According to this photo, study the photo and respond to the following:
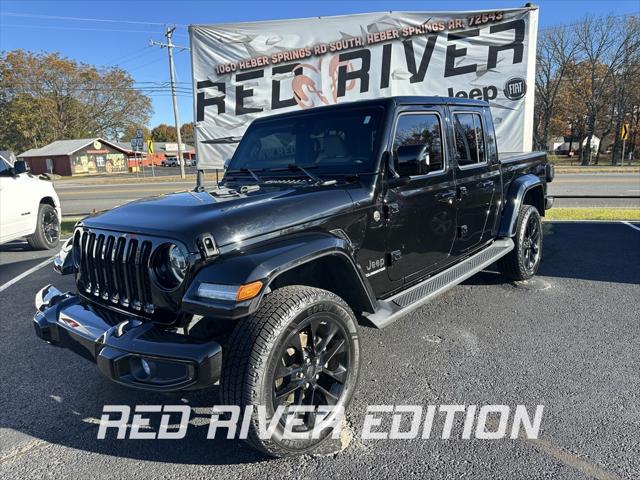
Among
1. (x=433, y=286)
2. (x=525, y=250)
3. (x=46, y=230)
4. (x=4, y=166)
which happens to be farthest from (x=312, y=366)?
(x=46, y=230)

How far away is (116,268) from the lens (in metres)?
2.76

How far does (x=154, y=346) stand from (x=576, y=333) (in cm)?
347

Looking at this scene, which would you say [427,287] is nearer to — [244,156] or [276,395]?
[276,395]

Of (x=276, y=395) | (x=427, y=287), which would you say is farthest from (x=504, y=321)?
(x=276, y=395)

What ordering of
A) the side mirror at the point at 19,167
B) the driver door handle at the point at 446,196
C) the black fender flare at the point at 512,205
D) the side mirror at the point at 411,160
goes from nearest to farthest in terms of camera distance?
1. the side mirror at the point at 411,160
2. the driver door handle at the point at 446,196
3. the black fender flare at the point at 512,205
4. the side mirror at the point at 19,167

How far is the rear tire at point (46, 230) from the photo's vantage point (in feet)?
26.2

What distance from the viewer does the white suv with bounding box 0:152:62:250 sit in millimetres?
7098

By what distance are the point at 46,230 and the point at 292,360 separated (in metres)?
7.24

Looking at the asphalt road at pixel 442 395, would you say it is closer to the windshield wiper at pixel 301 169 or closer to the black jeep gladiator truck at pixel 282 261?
the black jeep gladiator truck at pixel 282 261

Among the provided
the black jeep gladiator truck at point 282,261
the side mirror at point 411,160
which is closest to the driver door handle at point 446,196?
the black jeep gladiator truck at point 282,261

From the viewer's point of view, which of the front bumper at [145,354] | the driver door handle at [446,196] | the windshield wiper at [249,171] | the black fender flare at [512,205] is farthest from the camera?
the black fender flare at [512,205]

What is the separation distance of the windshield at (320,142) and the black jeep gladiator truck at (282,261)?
0.01 m

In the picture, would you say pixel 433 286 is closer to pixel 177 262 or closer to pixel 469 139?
pixel 469 139

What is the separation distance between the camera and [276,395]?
251cm
